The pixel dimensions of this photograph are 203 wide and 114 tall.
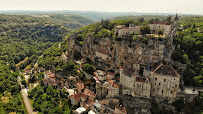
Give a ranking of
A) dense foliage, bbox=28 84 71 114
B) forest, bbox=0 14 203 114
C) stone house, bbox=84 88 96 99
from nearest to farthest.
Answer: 1. forest, bbox=0 14 203 114
2. dense foliage, bbox=28 84 71 114
3. stone house, bbox=84 88 96 99

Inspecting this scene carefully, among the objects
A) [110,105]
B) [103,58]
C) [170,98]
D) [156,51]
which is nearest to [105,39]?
[103,58]

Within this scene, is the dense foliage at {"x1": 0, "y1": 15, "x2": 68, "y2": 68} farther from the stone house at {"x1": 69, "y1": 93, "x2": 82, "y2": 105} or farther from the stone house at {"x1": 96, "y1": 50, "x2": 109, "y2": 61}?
the stone house at {"x1": 96, "y1": 50, "x2": 109, "y2": 61}

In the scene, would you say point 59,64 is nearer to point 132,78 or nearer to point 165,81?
point 132,78

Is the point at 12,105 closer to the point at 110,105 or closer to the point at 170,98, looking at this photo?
the point at 110,105

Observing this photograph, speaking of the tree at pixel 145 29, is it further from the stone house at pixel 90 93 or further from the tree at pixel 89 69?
the stone house at pixel 90 93

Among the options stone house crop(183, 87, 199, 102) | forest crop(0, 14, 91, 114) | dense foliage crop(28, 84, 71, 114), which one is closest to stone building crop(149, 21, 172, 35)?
stone house crop(183, 87, 199, 102)

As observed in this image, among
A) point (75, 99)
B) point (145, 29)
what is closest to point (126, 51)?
point (145, 29)

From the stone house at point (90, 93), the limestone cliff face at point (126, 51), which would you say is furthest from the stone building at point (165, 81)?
the stone house at point (90, 93)

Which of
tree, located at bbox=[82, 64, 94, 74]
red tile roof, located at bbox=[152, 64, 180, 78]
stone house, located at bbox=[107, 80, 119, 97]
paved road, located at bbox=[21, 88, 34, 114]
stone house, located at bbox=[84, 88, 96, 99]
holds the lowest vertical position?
paved road, located at bbox=[21, 88, 34, 114]
